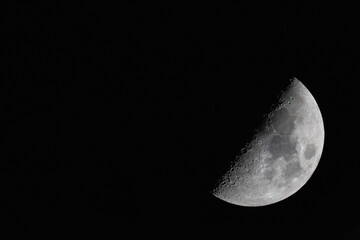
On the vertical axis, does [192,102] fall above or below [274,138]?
above

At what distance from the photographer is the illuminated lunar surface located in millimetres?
2852

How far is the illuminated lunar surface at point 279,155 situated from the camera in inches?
112

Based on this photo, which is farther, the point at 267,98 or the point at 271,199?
the point at 271,199

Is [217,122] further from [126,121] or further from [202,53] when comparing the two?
[126,121]

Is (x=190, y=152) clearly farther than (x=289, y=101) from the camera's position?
No

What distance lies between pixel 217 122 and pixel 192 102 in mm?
282

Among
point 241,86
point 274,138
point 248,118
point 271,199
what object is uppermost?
point 241,86

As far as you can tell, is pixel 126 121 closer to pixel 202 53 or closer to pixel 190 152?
pixel 190 152

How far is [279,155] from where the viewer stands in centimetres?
284

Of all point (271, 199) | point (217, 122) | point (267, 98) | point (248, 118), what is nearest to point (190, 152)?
point (217, 122)

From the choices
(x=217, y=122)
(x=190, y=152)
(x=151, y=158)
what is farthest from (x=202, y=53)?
(x=151, y=158)

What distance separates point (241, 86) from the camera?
276 centimetres

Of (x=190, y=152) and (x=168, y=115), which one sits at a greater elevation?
(x=168, y=115)

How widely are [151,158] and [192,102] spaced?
657mm
